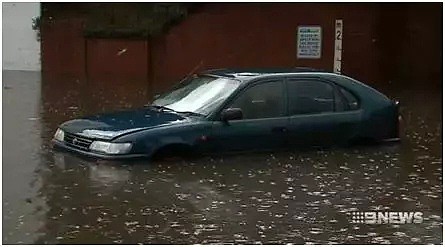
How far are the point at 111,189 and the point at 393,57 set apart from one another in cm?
1665

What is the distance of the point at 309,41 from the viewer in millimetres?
23500

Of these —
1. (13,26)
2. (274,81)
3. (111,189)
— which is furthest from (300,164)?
(13,26)

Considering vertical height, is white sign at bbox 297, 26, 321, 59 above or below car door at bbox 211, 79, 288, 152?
above

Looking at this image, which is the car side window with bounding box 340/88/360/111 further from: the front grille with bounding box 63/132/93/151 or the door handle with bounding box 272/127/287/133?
the front grille with bounding box 63/132/93/151

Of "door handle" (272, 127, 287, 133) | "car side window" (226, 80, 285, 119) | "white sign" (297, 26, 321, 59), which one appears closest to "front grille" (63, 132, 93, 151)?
"car side window" (226, 80, 285, 119)

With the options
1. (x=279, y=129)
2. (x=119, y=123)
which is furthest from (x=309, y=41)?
(x=119, y=123)

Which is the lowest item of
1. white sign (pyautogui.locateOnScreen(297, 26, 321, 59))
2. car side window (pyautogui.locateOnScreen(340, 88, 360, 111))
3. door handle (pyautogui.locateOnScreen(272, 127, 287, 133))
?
door handle (pyautogui.locateOnScreen(272, 127, 287, 133))

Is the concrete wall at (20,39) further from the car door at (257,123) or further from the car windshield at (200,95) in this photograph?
the car door at (257,123)

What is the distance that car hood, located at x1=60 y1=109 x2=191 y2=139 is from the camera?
956 centimetres

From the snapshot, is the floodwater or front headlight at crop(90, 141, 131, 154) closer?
the floodwater

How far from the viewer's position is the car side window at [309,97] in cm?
1043

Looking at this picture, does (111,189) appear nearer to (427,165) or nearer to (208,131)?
(208,131)

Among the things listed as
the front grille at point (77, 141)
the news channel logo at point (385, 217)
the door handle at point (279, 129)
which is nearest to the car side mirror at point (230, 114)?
the door handle at point (279, 129)

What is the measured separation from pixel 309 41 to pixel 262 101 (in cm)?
1353
